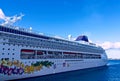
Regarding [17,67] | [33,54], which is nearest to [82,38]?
[33,54]

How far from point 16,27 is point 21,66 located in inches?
263

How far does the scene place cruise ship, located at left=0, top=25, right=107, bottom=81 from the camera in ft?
83.7

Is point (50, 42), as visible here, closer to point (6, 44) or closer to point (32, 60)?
point (32, 60)

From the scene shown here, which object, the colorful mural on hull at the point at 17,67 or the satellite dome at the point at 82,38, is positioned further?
the satellite dome at the point at 82,38

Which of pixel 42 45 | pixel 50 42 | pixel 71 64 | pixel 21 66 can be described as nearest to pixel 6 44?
pixel 21 66

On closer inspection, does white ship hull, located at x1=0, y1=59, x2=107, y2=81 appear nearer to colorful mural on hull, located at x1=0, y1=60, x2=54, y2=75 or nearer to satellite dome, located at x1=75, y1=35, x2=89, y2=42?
colorful mural on hull, located at x1=0, y1=60, x2=54, y2=75

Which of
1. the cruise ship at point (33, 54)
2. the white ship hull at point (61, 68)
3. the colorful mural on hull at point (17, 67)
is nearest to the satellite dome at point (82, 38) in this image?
the white ship hull at point (61, 68)

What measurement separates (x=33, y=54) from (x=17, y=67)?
5.10 metres

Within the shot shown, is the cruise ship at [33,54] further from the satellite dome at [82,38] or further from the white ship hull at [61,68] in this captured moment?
the satellite dome at [82,38]

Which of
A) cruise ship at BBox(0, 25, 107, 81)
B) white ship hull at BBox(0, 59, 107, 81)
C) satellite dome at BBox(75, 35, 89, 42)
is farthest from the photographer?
satellite dome at BBox(75, 35, 89, 42)

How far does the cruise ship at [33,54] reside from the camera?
2550cm

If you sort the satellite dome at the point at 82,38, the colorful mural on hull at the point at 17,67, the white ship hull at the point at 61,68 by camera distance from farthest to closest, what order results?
the satellite dome at the point at 82,38 → the white ship hull at the point at 61,68 → the colorful mural on hull at the point at 17,67

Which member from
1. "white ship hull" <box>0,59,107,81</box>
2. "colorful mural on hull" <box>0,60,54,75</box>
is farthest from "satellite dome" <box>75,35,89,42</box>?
"colorful mural on hull" <box>0,60,54,75</box>

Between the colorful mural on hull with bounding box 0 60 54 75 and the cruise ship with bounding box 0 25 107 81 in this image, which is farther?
the cruise ship with bounding box 0 25 107 81
